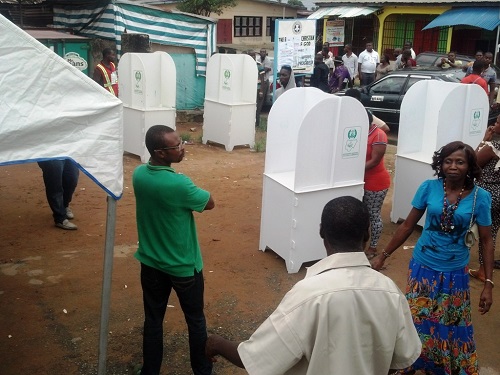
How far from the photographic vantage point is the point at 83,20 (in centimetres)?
1426

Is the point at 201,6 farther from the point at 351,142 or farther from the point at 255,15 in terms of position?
the point at 351,142

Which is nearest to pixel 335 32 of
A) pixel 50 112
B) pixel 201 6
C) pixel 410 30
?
pixel 410 30

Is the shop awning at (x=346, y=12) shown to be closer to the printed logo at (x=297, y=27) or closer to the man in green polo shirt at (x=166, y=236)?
the printed logo at (x=297, y=27)

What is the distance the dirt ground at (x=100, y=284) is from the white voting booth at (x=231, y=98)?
2645 mm

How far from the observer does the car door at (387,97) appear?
12.7 meters

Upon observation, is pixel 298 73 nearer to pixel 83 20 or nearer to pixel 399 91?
pixel 399 91

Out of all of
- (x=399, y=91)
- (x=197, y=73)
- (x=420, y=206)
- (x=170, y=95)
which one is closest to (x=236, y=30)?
(x=197, y=73)

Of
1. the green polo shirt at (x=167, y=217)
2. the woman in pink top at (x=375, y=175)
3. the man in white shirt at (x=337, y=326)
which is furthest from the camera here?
the woman in pink top at (x=375, y=175)

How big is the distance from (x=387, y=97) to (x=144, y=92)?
574 centimetres

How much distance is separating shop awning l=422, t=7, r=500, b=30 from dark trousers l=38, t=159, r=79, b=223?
17.6 m

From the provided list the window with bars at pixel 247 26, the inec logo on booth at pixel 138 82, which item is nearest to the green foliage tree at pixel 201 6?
Answer: the window with bars at pixel 247 26

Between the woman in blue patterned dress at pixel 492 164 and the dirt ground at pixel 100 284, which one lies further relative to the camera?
the woman in blue patterned dress at pixel 492 164

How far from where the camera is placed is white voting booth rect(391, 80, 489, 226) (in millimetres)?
6570

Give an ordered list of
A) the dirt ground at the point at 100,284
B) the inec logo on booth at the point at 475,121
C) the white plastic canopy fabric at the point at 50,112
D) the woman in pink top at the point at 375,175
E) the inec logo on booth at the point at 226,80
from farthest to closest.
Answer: the inec logo on booth at the point at 226,80 < the inec logo on booth at the point at 475,121 < the woman in pink top at the point at 375,175 < the dirt ground at the point at 100,284 < the white plastic canopy fabric at the point at 50,112
